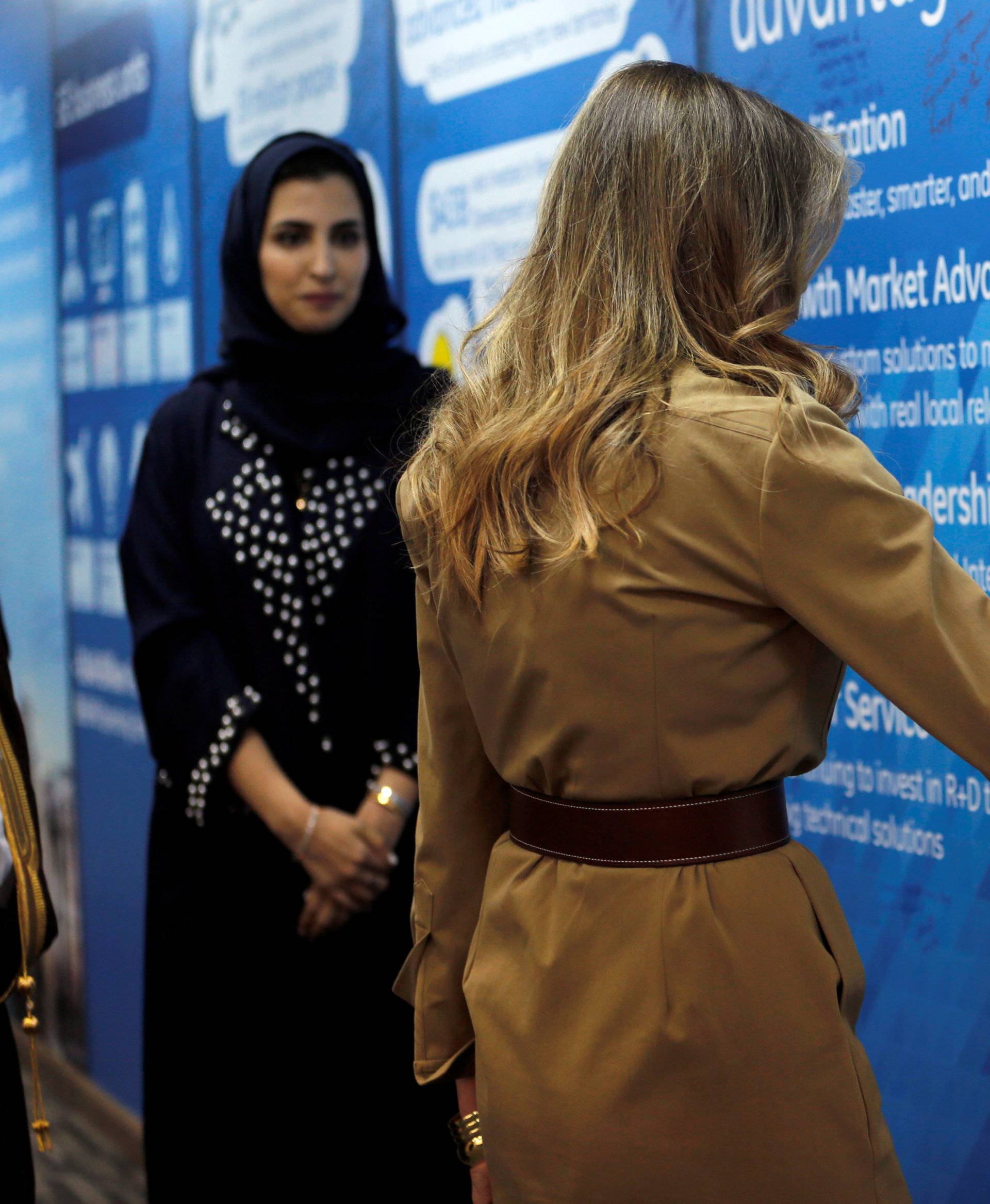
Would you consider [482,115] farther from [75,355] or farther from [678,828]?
[75,355]

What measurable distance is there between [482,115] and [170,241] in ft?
3.77

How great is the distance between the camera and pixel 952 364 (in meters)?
1.58

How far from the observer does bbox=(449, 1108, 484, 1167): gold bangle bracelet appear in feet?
4.30

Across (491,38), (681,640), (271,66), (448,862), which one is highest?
(271,66)

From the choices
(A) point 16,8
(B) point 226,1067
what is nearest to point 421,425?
(B) point 226,1067

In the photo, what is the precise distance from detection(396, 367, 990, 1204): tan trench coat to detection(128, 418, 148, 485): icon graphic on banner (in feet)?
7.53

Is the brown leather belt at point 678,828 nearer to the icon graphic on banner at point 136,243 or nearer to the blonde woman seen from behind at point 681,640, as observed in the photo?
the blonde woman seen from behind at point 681,640

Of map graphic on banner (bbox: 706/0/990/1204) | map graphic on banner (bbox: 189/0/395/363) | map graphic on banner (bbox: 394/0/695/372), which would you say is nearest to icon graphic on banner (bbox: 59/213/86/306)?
map graphic on banner (bbox: 189/0/395/363)

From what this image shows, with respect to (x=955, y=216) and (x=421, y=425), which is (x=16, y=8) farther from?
(x=955, y=216)

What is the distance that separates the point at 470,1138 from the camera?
4.32 ft

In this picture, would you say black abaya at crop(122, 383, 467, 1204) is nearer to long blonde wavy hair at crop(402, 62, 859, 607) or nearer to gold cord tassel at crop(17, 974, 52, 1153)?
gold cord tassel at crop(17, 974, 52, 1153)

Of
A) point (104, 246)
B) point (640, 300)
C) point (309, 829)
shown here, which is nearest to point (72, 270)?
point (104, 246)

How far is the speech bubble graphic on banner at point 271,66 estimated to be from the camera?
8.75ft

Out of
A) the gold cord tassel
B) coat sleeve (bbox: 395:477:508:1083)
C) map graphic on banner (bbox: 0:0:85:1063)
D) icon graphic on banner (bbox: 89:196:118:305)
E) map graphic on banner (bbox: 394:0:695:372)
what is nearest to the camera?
coat sleeve (bbox: 395:477:508:1083)
